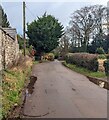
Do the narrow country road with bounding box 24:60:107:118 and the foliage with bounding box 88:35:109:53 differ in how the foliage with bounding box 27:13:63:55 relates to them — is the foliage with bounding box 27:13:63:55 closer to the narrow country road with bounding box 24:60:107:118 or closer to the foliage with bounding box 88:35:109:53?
the foliage with bounding box 88:35:109:53

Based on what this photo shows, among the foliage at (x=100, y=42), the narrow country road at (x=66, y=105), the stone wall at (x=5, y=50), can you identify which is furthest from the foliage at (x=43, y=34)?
the narrow country road at (x=66, y=105)

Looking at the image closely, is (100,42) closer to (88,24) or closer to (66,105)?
(88,24)

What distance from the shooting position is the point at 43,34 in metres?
47.0

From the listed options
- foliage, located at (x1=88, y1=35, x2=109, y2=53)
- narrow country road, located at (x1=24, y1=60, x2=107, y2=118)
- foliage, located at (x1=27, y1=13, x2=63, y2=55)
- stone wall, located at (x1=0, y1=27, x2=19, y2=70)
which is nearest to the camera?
narrow country road, located at (x1=24, y1=60, x2=107, y2=118)

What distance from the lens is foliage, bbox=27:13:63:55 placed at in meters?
47.0

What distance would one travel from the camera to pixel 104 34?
182 ft

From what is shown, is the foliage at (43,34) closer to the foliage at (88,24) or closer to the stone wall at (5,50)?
the foliage at (88,24)

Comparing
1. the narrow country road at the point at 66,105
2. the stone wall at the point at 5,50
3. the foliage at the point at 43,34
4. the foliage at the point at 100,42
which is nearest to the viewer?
the narrow country road at the point at 66,105

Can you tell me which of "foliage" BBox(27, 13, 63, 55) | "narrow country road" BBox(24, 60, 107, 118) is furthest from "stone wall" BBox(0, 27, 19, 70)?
"foliage" BBox(27, 13, 63, 55)

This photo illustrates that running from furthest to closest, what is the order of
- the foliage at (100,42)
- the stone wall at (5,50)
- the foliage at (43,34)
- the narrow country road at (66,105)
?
the foliage at (100,42) < the foliage at (43,34) < the stone wall at (5,50) < the narrow country road at (66,105)

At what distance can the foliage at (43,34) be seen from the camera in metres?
47.0

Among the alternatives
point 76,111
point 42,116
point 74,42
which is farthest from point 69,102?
point 74,42

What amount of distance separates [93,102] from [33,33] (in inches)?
1495

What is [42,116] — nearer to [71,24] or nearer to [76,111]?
[76,111]
